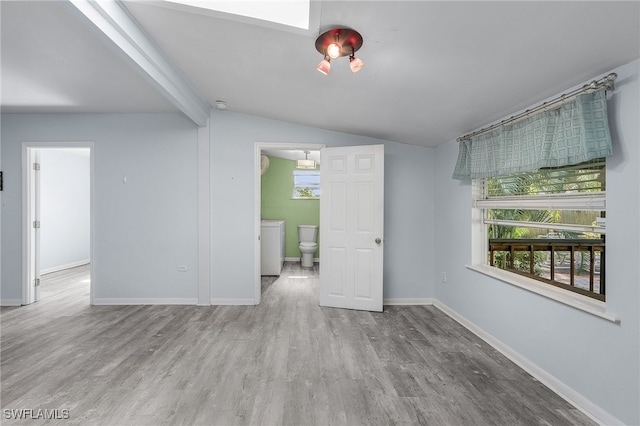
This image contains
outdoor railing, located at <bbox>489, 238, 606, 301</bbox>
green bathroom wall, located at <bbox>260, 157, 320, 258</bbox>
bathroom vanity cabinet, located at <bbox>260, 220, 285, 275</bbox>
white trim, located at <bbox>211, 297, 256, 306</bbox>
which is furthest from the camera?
green bathroom wall, located at <bbox>260, 157, 320, 258</bbox>

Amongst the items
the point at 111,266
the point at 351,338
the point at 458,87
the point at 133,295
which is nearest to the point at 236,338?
the point at 351,338

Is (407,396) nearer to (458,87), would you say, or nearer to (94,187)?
(458,87)

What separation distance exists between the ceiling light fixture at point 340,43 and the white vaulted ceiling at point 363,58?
0.05 m

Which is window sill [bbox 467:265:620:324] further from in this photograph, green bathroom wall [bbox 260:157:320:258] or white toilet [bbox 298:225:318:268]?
green bathroom wall [bbox 260:157:320:258]

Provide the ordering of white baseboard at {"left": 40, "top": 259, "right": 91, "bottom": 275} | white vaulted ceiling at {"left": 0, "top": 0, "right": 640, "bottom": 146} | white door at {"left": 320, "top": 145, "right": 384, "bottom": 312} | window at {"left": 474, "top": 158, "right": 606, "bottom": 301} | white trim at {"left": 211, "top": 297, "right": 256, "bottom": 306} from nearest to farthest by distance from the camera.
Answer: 1. white vaulted ceiling at {"left": 0, "top": 0, "right": 640, "bottom": 146}
2. window at {"left": 474, "top": 158, "right": 606, "bottom": 301}
3. white door at {"left": 320, "top": 145, "right": 384, "bottom": 312}
4. white trim at {"left": 211, "top": 297, "right": 256, "bottom": 306}
5. white baseboard at {"left": 40, "top": 259, "right": 91, "bottom": 275}

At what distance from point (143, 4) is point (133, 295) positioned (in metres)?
3.34

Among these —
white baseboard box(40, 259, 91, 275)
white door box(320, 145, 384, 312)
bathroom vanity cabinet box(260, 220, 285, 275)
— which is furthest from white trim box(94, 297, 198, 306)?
white baseboard box(40, 259, 91, 275)

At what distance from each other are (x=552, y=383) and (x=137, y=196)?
4568 millimetres

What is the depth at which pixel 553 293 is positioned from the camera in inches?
79.7

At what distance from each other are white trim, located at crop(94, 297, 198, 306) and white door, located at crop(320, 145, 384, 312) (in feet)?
5.75

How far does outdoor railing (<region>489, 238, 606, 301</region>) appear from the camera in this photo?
2.41 m

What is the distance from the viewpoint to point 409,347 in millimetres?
2541

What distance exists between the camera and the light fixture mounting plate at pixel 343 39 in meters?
1.68

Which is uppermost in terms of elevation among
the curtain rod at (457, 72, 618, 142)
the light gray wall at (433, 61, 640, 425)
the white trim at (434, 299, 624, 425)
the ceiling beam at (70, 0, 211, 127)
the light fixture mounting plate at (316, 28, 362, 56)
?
the ceiling beam at (70, 0, 211, 127)
